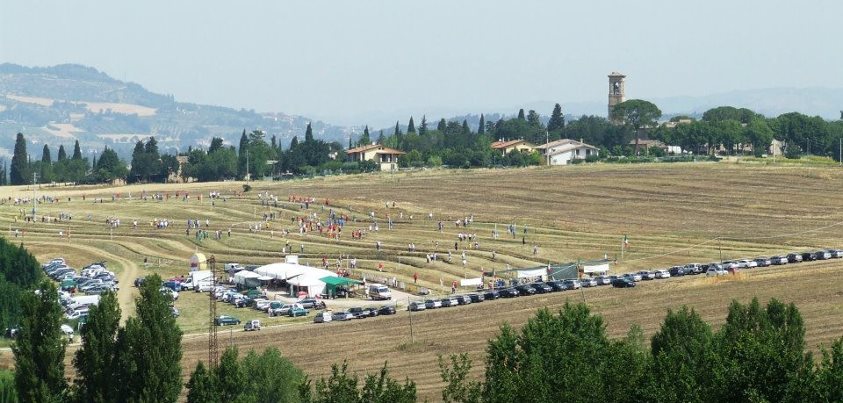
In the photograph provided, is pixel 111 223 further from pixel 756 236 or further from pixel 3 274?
pixel 756 236

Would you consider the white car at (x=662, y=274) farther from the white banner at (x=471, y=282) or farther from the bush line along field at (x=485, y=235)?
the white banner at (x=471, y=282)

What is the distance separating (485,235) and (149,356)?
56.8 m

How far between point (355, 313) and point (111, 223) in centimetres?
4398

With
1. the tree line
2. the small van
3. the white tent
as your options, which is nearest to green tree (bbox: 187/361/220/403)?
the small van

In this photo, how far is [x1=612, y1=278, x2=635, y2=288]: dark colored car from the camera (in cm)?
7569

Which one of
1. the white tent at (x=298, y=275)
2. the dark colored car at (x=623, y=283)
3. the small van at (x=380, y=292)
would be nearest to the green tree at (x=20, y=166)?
the white tent at (x=298, y=275)

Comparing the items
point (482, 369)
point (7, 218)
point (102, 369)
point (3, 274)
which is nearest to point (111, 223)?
point (7, 218)

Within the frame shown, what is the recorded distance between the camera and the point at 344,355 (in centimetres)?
6084

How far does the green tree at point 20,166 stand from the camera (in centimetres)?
18218

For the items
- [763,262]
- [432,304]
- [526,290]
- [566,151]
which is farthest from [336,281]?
[566,151]

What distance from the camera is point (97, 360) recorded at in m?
44.7

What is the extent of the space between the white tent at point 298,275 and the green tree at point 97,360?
3084cm

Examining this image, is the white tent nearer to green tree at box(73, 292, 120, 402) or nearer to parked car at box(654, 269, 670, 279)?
parked car at box(654, 269, 670, 279)

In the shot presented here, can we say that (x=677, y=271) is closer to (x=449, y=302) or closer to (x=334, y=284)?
(x=449, y=302)
